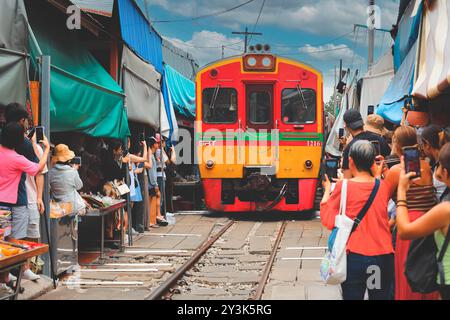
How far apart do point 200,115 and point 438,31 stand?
319 inches

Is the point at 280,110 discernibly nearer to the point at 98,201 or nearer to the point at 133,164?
the point at 133,164

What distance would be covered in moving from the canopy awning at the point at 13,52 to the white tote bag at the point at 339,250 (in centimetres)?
347

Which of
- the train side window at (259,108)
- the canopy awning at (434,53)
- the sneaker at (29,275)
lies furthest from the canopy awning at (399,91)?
the sneaker at (29,275)

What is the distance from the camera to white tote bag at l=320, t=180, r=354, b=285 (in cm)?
407

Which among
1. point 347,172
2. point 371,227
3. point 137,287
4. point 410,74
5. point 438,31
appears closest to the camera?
point 371,227

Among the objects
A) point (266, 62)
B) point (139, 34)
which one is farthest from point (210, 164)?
point (139, 34)

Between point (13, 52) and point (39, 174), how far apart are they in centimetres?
125

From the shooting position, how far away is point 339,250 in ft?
13.5

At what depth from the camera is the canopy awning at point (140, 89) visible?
34.6 feet

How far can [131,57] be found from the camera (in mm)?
10891

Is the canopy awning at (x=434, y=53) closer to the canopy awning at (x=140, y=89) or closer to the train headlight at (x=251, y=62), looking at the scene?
the canopy awning at (x=140, y=89)

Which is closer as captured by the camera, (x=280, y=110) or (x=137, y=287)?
(x=137, y=287)

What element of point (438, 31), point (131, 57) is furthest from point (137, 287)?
point (131, 57)

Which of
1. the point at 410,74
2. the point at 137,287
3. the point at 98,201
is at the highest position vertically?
the point at 410,74
